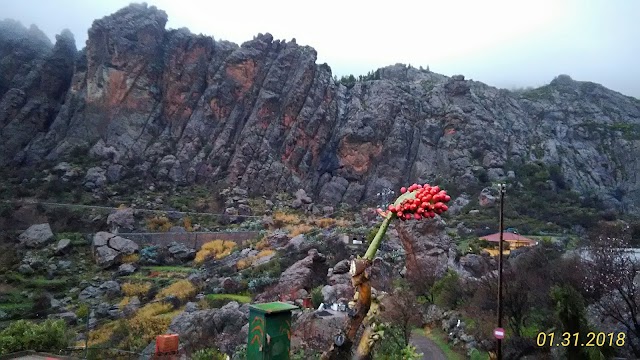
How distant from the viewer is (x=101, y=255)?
36.0 meters

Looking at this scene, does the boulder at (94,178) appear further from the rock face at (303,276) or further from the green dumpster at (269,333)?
the green dumpster at (269,333)

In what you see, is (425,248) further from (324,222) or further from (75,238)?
(75,238)

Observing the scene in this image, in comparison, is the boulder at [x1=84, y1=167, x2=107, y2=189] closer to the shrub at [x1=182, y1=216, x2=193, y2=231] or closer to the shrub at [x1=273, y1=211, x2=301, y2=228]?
the shrub at [x1=182, y1=216, x2=193, y2=231]

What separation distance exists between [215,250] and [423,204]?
3837cm

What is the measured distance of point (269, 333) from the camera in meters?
4.59

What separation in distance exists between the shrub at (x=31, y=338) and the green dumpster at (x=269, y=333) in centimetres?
984

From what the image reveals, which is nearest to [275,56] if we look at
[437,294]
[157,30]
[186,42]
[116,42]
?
[186,42]

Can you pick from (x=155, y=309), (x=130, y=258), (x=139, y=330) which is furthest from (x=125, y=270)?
(x=139, y=330)

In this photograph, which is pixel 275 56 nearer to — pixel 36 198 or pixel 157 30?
pixel 157 30

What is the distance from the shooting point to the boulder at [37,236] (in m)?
38.4

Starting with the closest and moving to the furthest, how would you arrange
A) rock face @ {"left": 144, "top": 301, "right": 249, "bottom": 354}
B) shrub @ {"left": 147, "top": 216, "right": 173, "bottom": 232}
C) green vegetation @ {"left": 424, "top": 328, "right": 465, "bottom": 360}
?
green vegetation @ {"left": 424, "top": 328, "right": 465, "bottom": 360}, rock face @ {"left": 144, "top": 301, "right": 249, "bottom": 354}, shrub @ {"left": 147, "top": 216, "right": 173, "bottom": 232}

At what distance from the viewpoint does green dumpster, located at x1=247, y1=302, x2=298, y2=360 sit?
4.58 meters

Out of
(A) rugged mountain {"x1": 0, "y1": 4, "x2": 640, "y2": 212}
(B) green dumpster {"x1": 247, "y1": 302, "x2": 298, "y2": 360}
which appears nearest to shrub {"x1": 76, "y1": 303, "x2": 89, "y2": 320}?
(B) green dumpster {"x1": 247, "y1": 302, "x2": 298, "y2": 360}
